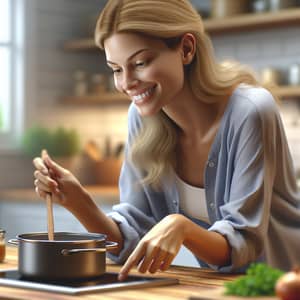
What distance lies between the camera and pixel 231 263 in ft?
7.26

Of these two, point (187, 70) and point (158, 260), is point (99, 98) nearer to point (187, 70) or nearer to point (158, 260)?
point (187, 70)

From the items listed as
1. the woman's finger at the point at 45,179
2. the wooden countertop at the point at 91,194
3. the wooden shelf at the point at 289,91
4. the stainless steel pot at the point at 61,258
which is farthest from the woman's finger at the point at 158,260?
the wooden shelf at the point at 289,91

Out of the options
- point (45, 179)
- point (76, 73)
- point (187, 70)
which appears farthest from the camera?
point (76, 73)

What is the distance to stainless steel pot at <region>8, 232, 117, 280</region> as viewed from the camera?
1.92 metres

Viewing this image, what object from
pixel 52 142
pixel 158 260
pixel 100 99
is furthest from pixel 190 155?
pixel 100 99

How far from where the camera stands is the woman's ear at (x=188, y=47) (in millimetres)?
2438

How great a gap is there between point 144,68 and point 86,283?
2.25 ft

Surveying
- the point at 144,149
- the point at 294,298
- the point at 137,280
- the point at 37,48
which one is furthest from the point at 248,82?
the point at 37,48

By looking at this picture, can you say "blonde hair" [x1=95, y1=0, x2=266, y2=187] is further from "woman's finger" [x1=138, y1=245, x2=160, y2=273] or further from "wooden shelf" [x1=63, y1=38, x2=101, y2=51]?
"wooden shelf" [x1=63, y1=38, x2=101, y2=51]

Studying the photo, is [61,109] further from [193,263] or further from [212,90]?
[212,90]

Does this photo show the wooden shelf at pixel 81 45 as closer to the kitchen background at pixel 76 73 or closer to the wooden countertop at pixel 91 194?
the kitchen background at pixel 76 73

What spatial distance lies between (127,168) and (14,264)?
527 mm

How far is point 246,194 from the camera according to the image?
2270mm

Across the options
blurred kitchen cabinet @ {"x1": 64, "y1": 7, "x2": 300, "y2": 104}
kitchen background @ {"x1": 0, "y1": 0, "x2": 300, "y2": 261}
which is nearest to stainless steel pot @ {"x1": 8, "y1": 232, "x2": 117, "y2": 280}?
blurred kitchen cabinet @ {"x1": 64, "y1": 7, "x2": 300, "y2": 104}
